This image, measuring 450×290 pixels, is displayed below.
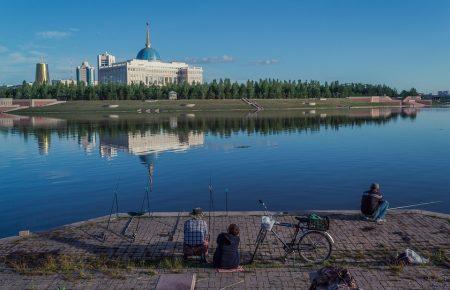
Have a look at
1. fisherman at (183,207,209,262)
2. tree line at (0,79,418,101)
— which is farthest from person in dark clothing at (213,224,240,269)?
tree line at (0,79,418,101)

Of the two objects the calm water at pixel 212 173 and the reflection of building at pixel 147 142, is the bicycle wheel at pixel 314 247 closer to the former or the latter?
the calm water at pixel 212 173

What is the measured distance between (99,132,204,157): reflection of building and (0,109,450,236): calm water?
112 millimetres

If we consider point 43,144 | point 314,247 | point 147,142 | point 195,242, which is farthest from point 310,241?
point 43,144

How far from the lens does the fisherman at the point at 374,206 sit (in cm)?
1698

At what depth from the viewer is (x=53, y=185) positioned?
2875cm

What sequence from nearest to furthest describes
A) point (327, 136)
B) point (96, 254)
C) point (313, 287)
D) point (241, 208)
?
point (313, 287) → point (96, 254) → point (241, 208) → point (327, 136)

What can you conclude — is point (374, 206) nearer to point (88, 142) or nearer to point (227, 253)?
point (227, 253)

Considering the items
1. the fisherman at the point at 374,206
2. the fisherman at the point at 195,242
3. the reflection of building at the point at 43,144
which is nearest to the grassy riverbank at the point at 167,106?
the reflection of building at the point at 43,144

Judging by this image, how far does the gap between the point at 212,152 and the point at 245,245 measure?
27.9m

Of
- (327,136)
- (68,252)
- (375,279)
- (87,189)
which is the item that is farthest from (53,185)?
(327,136)

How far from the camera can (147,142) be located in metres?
51.0

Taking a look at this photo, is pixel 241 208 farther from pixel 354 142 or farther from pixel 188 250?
pixel 354 142

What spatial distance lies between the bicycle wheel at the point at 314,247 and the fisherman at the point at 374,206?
14.3 ft

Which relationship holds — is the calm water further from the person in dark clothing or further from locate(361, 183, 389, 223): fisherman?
the person in dark clothing
